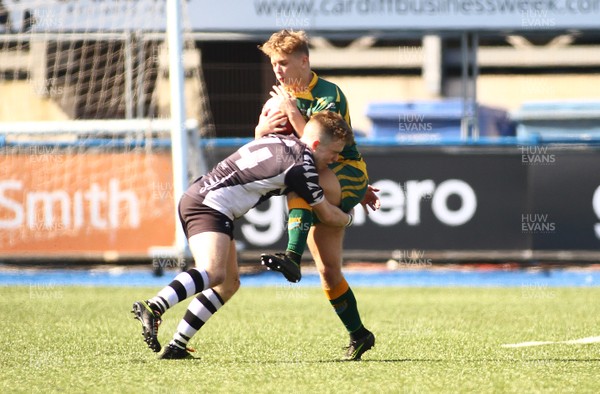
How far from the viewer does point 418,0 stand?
1426cm

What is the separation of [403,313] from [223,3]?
247 inches

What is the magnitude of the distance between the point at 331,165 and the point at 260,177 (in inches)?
22.5

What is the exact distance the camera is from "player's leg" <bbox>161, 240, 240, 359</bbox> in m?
6.30

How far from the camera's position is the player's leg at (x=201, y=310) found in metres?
6.30

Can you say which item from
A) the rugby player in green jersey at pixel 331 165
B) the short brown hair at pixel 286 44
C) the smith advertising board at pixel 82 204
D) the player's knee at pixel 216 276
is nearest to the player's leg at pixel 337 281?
the rugby player in green jersey at pixel 331 165

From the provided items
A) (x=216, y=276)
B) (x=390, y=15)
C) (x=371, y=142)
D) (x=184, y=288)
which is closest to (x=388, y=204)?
(x=371, y=142)

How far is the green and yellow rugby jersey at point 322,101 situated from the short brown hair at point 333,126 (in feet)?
0.78

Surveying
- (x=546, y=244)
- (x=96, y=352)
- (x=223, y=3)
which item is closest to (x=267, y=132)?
(x=96, y=352)

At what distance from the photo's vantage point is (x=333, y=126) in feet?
20.2

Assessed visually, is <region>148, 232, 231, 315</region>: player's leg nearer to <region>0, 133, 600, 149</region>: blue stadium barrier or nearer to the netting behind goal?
the netting behind goal

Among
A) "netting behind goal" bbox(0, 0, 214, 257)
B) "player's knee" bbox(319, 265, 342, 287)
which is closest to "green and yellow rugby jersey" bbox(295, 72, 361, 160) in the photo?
"player's knee" bbox(319, 265, 342, 287)

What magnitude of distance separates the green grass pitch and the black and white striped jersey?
85 cm

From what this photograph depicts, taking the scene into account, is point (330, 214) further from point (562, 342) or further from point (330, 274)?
point (562, 342)

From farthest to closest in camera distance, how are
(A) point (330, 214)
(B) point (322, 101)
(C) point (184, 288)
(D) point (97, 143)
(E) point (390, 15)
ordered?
(E) point (390, 15) → (D) point (97, 143) → (B) point (322, 101) → (A) point (330, 214) → (C) point (184, 288)
